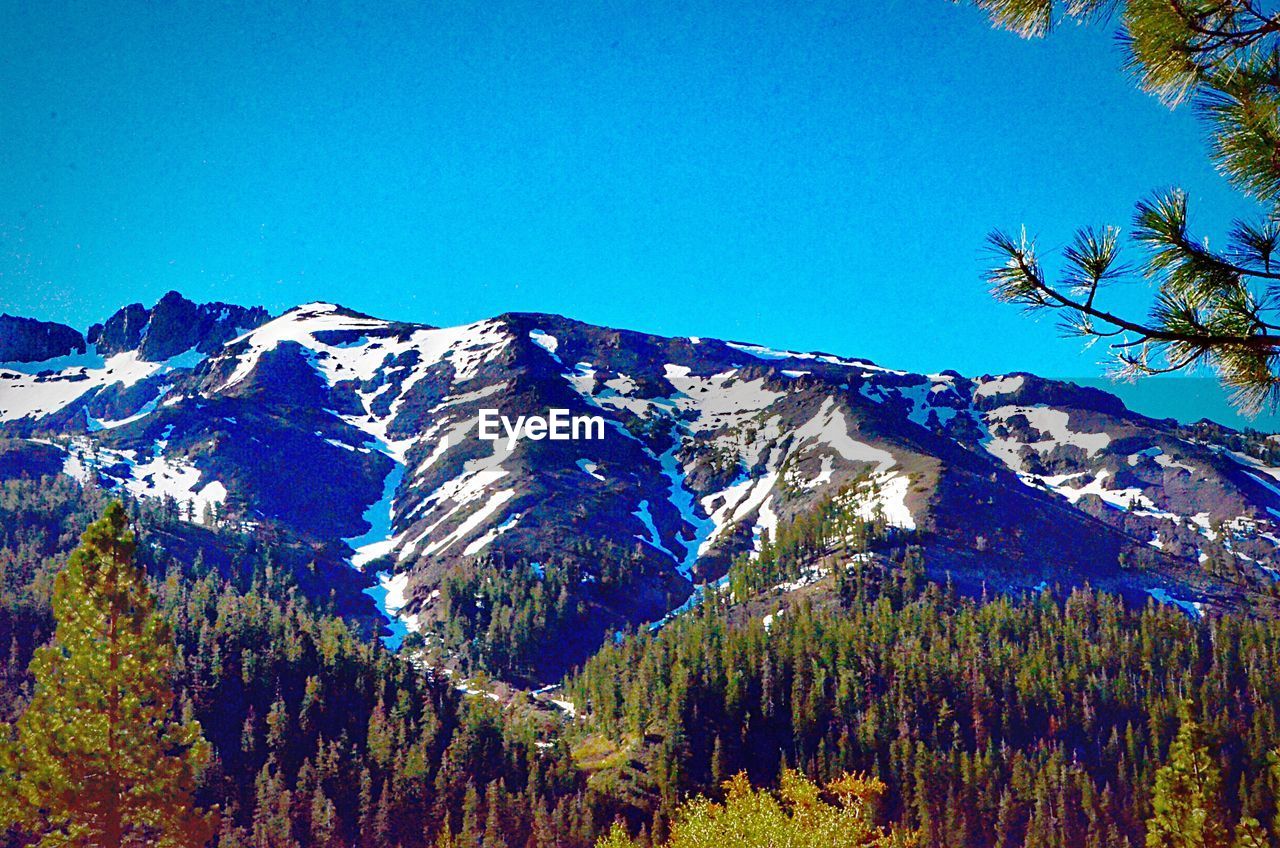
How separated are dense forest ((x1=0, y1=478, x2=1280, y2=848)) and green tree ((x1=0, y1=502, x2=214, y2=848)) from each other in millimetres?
55201

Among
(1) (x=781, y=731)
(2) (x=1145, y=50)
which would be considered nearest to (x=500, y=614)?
(1) (x=781, y=731)

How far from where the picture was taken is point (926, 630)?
15188cm

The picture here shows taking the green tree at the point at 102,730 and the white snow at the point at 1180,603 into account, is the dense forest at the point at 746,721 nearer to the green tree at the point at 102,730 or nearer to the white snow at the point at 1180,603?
the white snow at the point at 1180,603

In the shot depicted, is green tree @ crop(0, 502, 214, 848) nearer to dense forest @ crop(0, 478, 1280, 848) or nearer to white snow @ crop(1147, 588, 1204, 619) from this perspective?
dense forest @ crop(0, 478, 1280, 848)

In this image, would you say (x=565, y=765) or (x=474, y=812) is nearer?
(x=474, y=812)

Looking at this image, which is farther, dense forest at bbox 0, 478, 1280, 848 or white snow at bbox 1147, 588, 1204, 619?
white snow at bbox 1147, 588, 1204, 619

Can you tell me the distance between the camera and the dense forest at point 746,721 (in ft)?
358

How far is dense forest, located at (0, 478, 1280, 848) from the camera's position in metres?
109

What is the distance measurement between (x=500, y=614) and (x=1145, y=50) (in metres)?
197

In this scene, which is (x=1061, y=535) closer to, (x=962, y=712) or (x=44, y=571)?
(x=962, y=712)

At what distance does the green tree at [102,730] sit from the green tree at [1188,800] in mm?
48234

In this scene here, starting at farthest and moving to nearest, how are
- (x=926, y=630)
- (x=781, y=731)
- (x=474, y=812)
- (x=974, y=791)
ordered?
(x=926, y=630) < (x=781, y=731) < (x=974, y=791) < (x=474, y=812)

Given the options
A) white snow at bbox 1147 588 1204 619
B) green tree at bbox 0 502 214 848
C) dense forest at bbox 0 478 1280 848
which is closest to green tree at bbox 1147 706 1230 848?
dense forest at bbox 0 478 1280 848

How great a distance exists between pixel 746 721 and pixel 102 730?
337 ft
